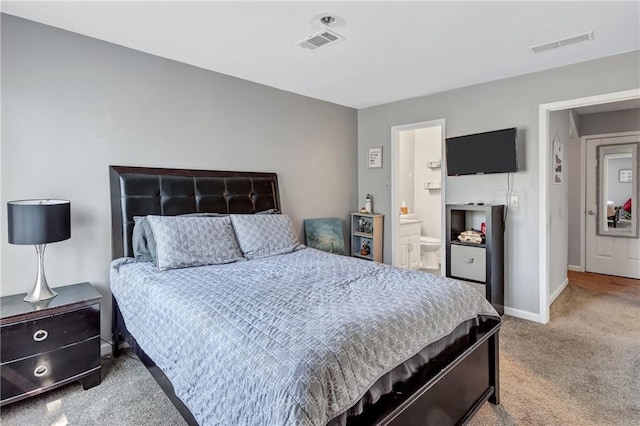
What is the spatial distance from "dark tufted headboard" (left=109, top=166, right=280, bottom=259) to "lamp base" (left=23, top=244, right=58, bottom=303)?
0.51 meters

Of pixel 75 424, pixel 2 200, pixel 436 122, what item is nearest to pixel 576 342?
pixel 436 122

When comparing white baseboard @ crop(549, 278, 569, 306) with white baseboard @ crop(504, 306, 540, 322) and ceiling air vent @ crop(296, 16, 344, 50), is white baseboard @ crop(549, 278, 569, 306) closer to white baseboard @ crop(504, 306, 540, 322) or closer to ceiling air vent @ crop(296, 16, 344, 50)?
white baseboard @ crop(504, 306, 540, 322)

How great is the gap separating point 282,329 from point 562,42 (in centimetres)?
308

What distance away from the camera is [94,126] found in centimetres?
269

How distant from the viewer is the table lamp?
6.98ft

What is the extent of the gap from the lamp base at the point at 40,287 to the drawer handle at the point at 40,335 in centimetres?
24

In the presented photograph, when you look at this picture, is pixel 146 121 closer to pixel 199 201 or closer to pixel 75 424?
pixel 199 201

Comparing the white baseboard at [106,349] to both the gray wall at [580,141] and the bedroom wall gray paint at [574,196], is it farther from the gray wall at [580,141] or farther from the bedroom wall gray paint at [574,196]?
the bedroom wall gray paint at [574,196]

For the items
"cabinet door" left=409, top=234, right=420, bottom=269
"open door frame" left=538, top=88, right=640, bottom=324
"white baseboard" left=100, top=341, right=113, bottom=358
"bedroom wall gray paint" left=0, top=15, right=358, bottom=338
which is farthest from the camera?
"cabinet door" left=409, top=234, right=420, bottom=269

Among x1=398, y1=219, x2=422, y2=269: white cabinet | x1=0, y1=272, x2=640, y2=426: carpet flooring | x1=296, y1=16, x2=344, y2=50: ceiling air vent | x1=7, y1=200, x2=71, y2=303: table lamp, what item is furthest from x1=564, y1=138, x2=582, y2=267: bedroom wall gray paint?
x1=7, y1=200, x2=71, y2=303: table lamp

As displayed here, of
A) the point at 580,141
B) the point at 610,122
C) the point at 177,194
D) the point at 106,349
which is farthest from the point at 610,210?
the point at 106,349

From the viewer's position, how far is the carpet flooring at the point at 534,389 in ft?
6.62

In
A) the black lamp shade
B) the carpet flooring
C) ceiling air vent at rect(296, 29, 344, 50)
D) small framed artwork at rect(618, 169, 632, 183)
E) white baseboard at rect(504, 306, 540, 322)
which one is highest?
ceiling air vent at rect(296, 29, 344, 50)

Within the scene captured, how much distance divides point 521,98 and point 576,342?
2359 mm
